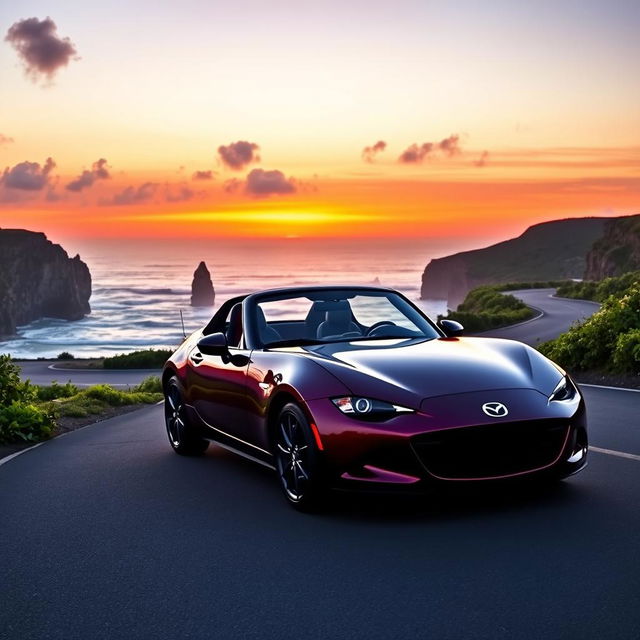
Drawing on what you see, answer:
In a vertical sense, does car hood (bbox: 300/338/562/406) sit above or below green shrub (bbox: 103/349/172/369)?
above

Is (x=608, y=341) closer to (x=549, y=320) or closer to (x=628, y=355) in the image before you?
(x=628, y=355)

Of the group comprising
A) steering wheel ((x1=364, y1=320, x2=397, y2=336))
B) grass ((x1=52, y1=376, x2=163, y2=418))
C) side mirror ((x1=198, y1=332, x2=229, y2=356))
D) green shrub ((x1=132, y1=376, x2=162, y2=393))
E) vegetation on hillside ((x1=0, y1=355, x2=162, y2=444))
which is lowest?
green shrub ((x1=132, y1=376, x2=162, y2=393))

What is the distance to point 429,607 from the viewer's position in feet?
16.1

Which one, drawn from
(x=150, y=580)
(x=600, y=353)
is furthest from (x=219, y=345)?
(x=600, y=353)

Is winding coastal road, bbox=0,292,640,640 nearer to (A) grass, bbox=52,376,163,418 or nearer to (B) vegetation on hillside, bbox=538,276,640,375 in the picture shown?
(A) grass, bbox=52,376,163,418

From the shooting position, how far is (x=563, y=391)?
7.03m

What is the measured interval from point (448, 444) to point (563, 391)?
1090mm

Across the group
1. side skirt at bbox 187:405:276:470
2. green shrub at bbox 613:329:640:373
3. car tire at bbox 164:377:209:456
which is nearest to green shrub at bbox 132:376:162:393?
green shrub at bbox 613:329:640:373

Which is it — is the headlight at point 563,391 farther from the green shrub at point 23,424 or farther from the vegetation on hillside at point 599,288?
the vegetation on hillside at point 599,288

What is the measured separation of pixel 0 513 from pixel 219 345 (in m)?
2.08

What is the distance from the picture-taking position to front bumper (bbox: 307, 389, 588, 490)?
252 inches

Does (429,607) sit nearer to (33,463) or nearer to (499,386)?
(499,386)

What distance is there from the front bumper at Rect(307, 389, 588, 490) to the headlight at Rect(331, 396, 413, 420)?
0.04m

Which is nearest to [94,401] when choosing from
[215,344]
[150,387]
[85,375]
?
[215,344]
